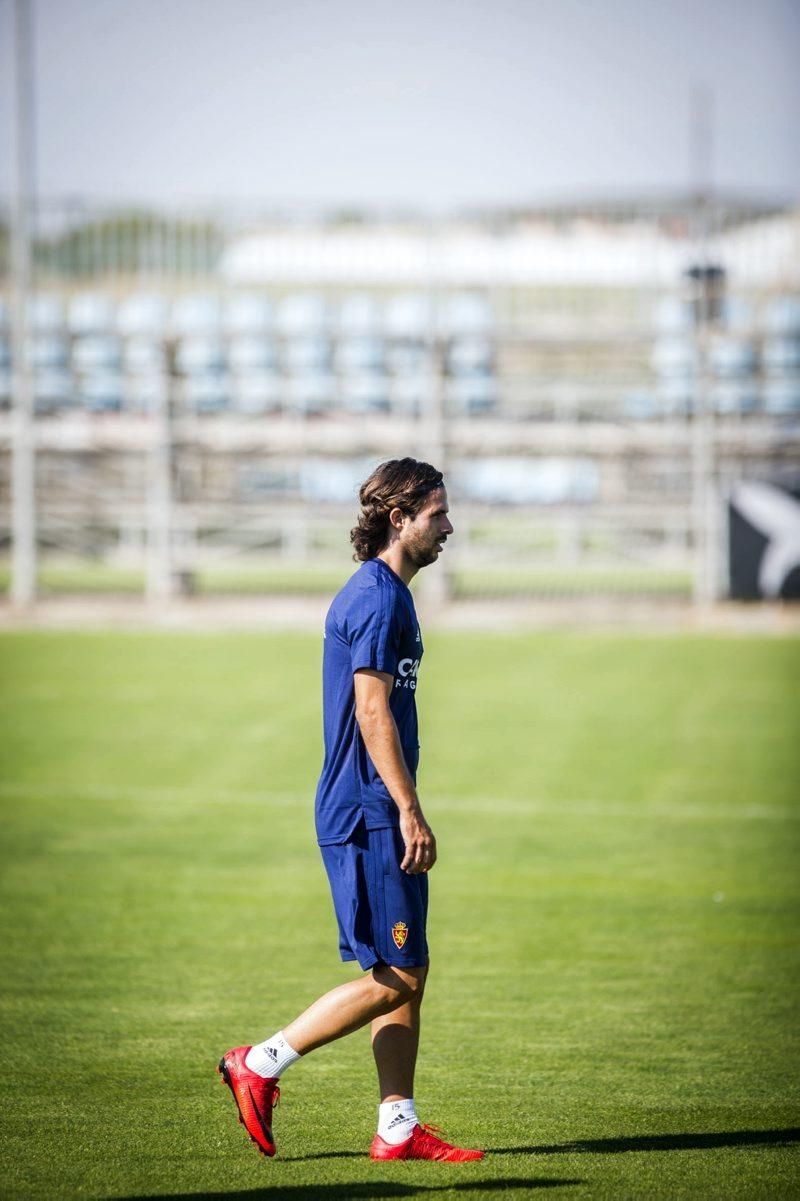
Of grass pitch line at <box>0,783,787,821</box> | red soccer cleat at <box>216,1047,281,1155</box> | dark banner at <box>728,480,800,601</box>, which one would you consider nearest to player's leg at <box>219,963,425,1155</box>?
red soccer cleat at <box>216,1047,281,1155</box>

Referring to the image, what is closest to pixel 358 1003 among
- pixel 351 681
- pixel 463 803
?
pixel 351 681

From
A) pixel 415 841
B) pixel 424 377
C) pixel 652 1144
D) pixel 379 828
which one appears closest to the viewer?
pixel 415 841

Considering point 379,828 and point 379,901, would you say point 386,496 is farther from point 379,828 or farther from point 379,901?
point 379,901

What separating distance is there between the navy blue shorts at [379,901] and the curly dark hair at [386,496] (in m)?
0.91

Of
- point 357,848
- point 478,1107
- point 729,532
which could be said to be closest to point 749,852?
point 478,1107

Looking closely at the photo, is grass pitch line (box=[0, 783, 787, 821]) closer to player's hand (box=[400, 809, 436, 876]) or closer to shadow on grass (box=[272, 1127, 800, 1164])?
shadow on grass (box=[272, 1127, 800, 1164])

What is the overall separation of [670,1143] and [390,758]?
5.22 ft

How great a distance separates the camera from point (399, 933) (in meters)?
4.66

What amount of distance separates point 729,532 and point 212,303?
12.1 metres

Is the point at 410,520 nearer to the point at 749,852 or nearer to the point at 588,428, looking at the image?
the point at 749,852

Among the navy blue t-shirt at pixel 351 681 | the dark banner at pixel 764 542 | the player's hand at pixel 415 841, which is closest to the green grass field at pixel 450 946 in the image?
the player's hand at pixel 415 841

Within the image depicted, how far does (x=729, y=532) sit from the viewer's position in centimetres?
2412

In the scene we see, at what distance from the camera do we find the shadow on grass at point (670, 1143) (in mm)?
4832

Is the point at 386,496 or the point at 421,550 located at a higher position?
the point at 386,496
